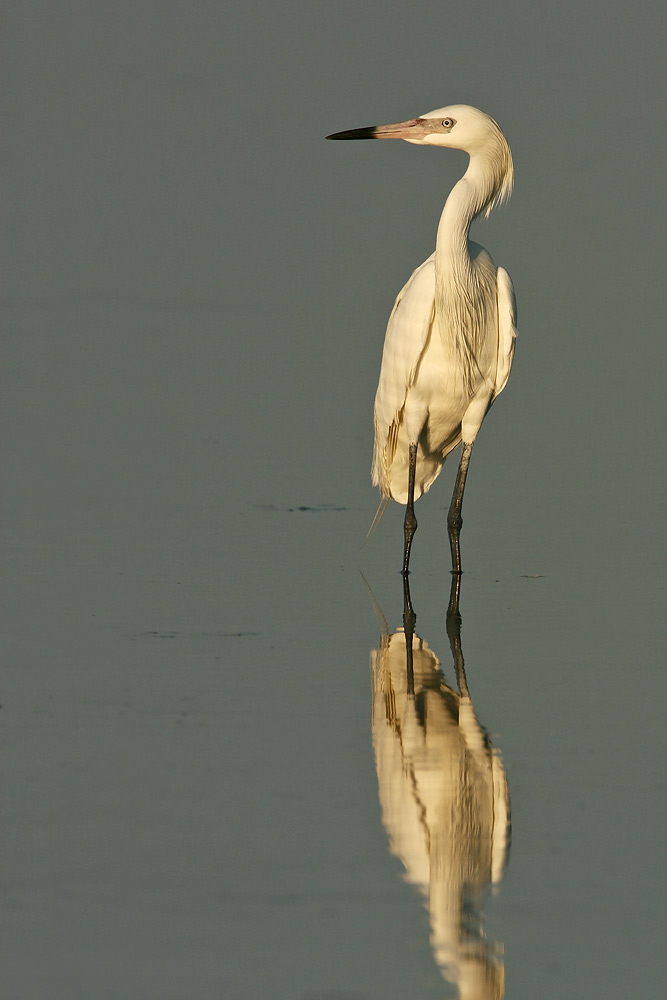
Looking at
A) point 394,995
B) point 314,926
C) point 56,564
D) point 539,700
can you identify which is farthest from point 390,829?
point 56,564

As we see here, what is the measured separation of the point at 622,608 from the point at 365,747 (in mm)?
2460

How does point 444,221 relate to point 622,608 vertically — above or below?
above

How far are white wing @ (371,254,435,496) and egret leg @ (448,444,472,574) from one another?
0.47m

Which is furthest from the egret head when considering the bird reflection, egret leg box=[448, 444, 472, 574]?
the bird reflection

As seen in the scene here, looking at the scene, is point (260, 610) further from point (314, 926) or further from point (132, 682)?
point (314, 926)

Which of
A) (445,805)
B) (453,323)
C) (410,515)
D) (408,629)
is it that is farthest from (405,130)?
(445,805)

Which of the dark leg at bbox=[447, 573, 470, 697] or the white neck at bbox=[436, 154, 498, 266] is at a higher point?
the white neck at bbox=[436, 154, 498, 266]

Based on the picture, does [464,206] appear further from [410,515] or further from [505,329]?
[410,515]

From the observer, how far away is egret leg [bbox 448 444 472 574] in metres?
8.02

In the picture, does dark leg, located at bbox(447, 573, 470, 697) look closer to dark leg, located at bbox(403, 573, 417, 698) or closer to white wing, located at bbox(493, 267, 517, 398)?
dark leg, located at bbox(403, 573, 417, 698)

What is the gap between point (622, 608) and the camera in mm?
7027

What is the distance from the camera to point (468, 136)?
26.9 feet

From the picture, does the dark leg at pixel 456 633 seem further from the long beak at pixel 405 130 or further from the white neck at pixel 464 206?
the long beak at pixel 405 130

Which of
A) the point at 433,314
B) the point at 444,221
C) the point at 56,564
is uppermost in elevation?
the point at 444,221
